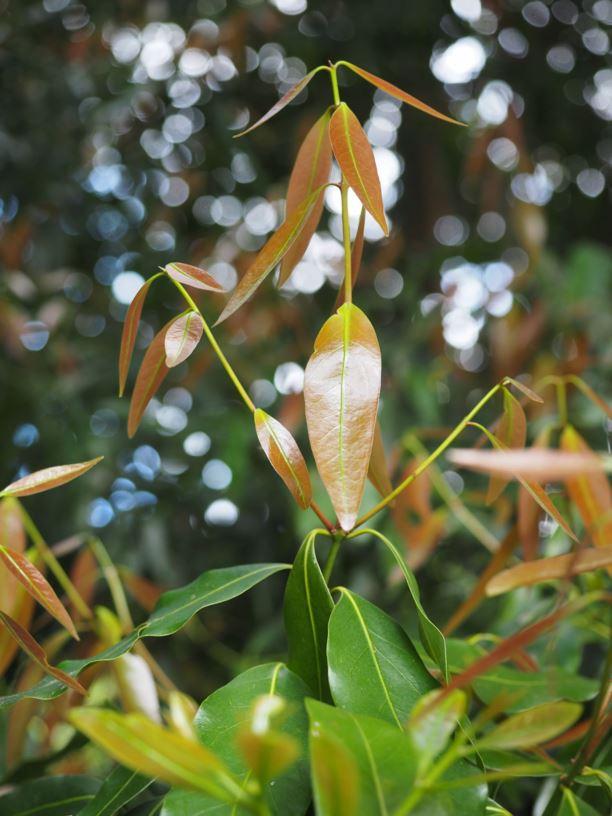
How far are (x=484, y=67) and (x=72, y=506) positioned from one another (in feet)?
3.99

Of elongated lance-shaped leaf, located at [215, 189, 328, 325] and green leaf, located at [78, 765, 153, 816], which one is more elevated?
elongated lance-shaped leaf, located at [215, 189, 328, 325]

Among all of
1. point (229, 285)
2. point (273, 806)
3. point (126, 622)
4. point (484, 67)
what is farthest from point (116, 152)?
point (273, 806)

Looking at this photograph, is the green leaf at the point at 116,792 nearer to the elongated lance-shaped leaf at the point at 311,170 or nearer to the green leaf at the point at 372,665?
the green leaf at the point at 372,665

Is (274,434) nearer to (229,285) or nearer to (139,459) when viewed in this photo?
(139,459)

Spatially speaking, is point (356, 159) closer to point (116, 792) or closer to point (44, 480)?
point (44, 480)

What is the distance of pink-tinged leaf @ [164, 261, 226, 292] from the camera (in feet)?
1.33

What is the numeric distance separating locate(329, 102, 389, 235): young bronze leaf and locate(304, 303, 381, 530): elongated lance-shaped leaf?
0.20ft

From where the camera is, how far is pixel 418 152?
5.82 ft

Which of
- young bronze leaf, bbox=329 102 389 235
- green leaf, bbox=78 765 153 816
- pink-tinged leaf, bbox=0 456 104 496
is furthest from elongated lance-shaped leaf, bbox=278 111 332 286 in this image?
green leaf, bbox=78 765 153 816

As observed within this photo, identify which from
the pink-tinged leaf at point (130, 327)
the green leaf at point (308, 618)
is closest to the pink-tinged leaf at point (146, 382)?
the pink-tinged leaf at point (130, 327)

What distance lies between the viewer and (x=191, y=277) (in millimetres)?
411

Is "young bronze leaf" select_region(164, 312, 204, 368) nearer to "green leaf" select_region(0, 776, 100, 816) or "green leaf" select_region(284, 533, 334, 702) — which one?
"green leaf" select_region(284, 533, 334, 702)

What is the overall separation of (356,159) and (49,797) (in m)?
0.41

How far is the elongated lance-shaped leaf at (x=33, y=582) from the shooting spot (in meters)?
0.39
